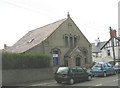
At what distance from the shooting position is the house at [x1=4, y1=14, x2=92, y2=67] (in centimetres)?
3403

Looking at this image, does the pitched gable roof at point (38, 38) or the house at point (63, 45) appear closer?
the house at point (63, 45)

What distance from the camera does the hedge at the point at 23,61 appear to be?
2278cm

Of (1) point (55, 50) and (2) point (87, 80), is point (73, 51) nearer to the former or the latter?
(1) point (55, 50)

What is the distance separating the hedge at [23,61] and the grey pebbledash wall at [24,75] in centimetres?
62

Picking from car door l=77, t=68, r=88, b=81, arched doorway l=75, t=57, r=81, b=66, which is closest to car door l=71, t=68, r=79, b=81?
car door l=77, t=68, r=88, b=81

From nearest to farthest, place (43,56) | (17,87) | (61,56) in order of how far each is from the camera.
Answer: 1. (17,87)
2. (43,56)
3. (61,56)

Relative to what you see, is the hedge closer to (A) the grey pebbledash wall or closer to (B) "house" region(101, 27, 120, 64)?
(A) the grey pebbledash wall

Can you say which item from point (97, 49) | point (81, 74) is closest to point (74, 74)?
point (81, 74)

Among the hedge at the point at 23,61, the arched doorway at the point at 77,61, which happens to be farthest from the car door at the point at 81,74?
the arched doorway at the point at 77,61

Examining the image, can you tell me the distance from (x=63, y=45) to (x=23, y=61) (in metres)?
13.2

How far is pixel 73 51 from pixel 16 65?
14825 millimetres

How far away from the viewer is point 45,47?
33.8 meters

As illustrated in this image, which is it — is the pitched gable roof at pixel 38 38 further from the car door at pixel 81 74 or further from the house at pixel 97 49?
the house at pixel 97 49

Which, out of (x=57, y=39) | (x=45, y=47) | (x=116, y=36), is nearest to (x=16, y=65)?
(x=45, y=47)
